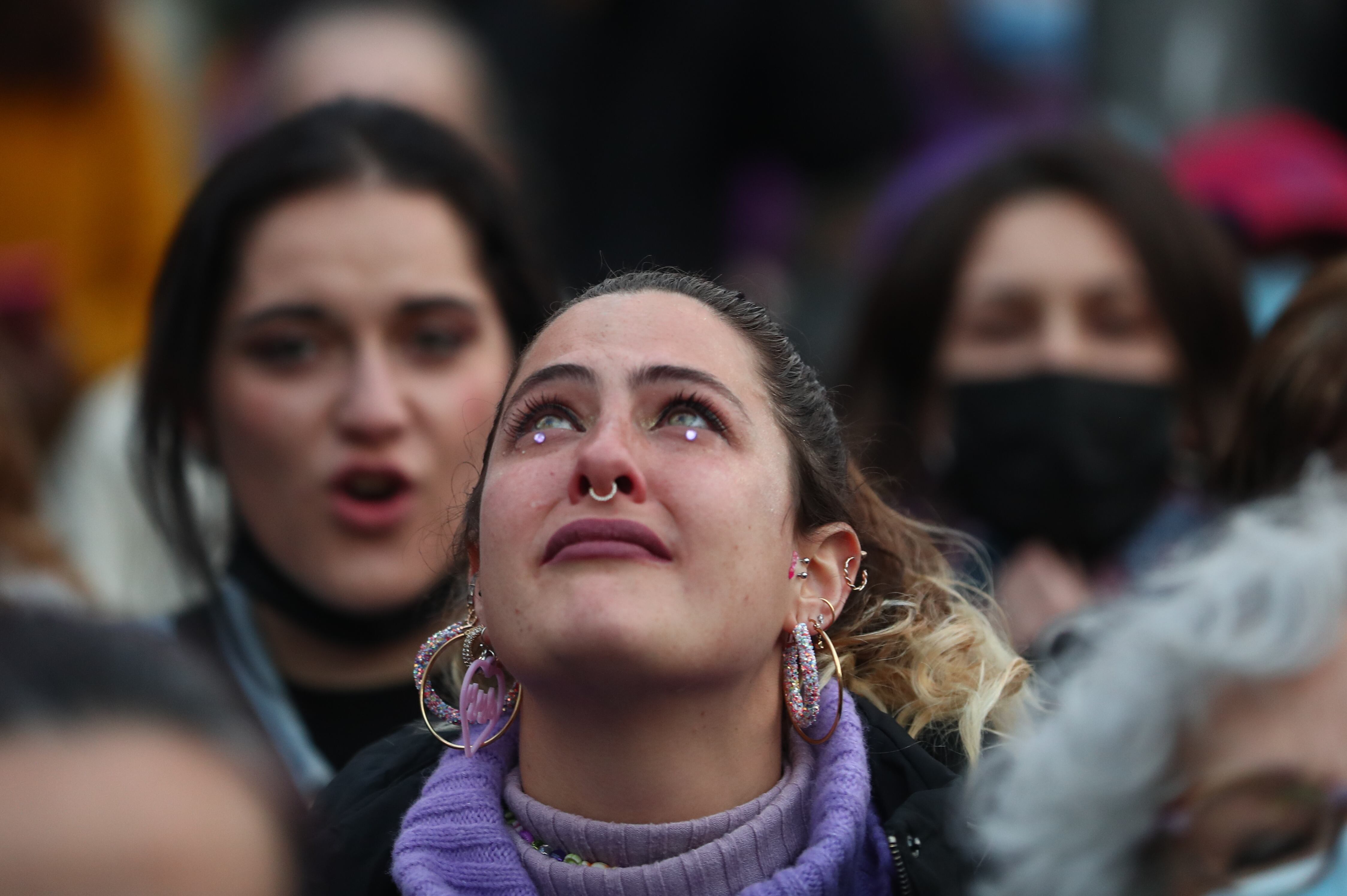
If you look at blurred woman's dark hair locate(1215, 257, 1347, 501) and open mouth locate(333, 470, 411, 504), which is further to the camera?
open mouth locate(333, 470, 411, 504)

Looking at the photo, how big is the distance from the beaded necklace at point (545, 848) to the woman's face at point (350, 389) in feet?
3.13

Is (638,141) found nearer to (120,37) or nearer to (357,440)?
(120,37)

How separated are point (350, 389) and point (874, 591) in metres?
1.31

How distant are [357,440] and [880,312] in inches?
63.9

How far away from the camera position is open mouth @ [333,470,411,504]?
3.31m

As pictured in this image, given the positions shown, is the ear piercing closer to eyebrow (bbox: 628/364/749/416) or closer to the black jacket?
the black jacket

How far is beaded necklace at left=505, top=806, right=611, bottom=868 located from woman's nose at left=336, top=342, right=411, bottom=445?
1.16 m

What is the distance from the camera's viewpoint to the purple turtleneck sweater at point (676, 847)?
7.04ft

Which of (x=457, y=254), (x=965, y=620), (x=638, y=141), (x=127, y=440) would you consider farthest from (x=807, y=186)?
(x=965, y=620)

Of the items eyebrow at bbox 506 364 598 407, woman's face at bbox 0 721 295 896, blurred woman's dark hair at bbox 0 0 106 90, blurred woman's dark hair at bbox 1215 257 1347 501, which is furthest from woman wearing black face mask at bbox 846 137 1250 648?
blurred woman's dark hair at bbox 0 0 106 90

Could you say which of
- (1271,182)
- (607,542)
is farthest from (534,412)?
(1271,182)

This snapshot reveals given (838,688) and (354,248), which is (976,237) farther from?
(838,688)

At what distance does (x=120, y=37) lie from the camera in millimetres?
5406

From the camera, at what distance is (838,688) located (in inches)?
Result: 93.9
